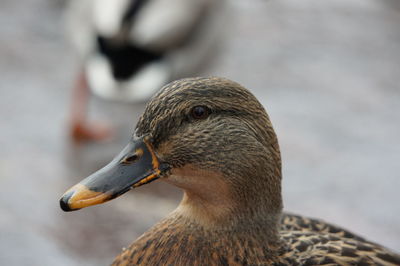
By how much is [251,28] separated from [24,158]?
2.55 meters

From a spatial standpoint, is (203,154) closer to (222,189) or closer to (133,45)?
(222,189)

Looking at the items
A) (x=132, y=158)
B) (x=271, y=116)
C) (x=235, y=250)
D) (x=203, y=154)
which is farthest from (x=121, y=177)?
(x=271, y=116)

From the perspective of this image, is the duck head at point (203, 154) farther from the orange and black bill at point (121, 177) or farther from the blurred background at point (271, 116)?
the blurred background at point (271, 116)

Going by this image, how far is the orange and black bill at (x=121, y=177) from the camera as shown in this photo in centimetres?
201

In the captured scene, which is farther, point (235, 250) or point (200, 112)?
point (235, 250)

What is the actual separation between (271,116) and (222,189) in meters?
3.05

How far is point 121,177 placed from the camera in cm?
205

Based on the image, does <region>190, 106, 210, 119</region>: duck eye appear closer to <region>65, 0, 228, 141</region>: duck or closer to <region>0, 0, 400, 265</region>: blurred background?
<region>0, 0, 400, 265</region>: blurred background

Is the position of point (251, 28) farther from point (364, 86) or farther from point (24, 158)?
point (24, 158)

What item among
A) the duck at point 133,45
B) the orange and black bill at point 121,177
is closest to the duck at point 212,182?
the orange and black bill at point 121,177

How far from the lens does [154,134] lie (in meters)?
2.06

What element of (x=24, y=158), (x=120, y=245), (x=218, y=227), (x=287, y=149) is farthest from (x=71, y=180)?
(x=218, y=227)

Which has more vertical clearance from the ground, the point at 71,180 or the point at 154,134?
the point at 154,134

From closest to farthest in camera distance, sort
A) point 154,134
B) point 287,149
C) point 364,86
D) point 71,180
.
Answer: point 154,134 → point 71,180 → point 287,149 → point 364,86
